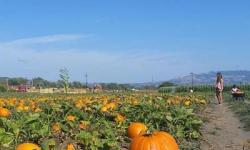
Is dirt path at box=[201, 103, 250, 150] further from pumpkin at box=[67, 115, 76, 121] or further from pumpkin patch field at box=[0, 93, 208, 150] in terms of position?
pumpkin at box=[67, 115, 76, 121]

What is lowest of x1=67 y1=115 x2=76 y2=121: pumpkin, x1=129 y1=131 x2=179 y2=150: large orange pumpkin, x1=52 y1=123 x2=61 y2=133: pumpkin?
x1=129 y1=131 x2=179 y2=150: large orange pumpkin

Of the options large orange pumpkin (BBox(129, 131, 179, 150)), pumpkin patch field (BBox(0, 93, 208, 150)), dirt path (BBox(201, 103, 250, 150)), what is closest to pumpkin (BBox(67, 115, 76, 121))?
pumpkin patch field (BBox(0, 93, 208, 150))

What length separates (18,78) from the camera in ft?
292

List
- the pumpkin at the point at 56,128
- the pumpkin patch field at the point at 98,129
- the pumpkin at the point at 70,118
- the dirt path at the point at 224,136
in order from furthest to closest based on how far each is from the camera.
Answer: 1. the dirt path at the point at 224,136
2. the pumpkin at the point at 70,118
3. the pumpkin at the point at 56,128
4. the pumpkin patch field at the point at 98,129

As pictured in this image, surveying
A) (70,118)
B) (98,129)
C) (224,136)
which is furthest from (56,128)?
(224,136)

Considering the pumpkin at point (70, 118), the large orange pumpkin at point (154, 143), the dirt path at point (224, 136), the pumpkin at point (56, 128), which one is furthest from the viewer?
the dirt path at point (224, 136)

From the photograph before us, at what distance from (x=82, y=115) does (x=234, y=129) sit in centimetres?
463

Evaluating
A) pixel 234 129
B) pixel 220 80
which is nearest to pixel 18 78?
pixel 220 80

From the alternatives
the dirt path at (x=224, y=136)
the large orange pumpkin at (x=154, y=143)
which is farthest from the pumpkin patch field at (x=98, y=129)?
the dirt path at (x=224, y=136)

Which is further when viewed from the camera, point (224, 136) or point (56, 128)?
point (224, 136)

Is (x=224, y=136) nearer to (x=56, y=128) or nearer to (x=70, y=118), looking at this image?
(x=70, y=118)

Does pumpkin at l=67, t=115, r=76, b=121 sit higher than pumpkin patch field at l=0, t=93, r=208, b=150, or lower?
higher

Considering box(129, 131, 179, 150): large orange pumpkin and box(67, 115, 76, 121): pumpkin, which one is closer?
box(129, 131, 179, 150): large orange pumpkin

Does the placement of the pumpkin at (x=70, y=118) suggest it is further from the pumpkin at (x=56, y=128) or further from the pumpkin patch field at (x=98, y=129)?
the pumpkin at (x=56, y=128)
